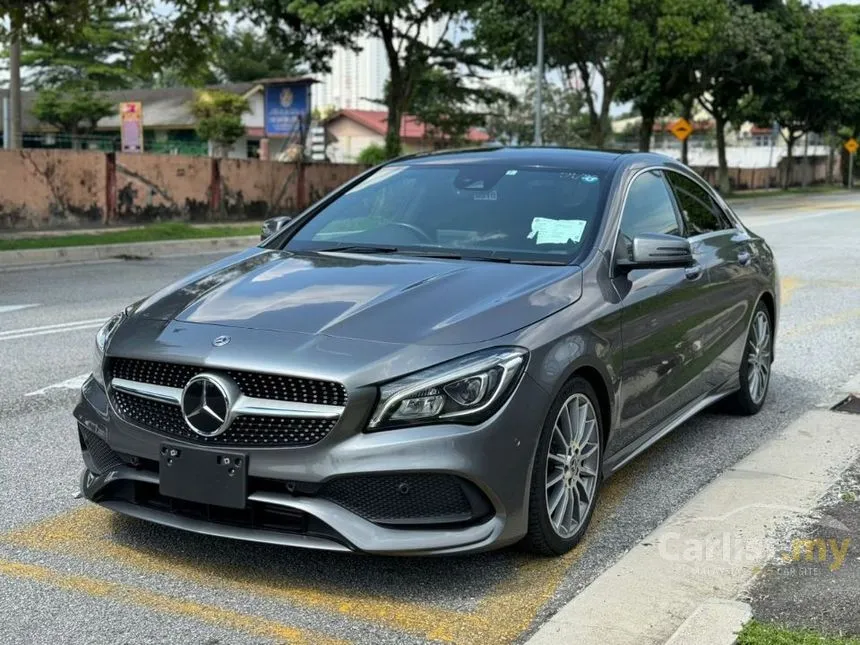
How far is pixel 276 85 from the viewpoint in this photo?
1393 inches

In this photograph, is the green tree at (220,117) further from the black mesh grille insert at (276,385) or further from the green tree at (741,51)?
the black mesh grille insert at (276,385)

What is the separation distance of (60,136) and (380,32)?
84.9 feet

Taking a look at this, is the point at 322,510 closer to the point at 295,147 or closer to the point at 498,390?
the point at 498,390

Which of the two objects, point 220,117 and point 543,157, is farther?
point 220,117

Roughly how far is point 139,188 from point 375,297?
18223 mm

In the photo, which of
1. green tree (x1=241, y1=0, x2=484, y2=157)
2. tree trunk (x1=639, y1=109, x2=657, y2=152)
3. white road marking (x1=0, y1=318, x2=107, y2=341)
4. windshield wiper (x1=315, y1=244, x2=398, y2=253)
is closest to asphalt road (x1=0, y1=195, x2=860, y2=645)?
windshield wiper (x1=315, y1=244, x2=398, y2=253)

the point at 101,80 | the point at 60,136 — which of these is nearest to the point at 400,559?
the point at 60,136

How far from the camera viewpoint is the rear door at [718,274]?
5543mm

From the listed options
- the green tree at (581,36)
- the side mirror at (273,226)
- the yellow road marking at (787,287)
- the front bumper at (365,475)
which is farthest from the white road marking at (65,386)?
the green tree at (581,36)

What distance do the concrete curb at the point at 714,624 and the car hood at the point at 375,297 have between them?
1.12 m

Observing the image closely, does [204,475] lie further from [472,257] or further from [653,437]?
[653,437]

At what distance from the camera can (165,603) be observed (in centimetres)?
354

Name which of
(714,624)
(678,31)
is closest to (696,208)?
(714,624)

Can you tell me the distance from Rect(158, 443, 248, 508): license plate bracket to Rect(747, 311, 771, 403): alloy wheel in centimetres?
378
